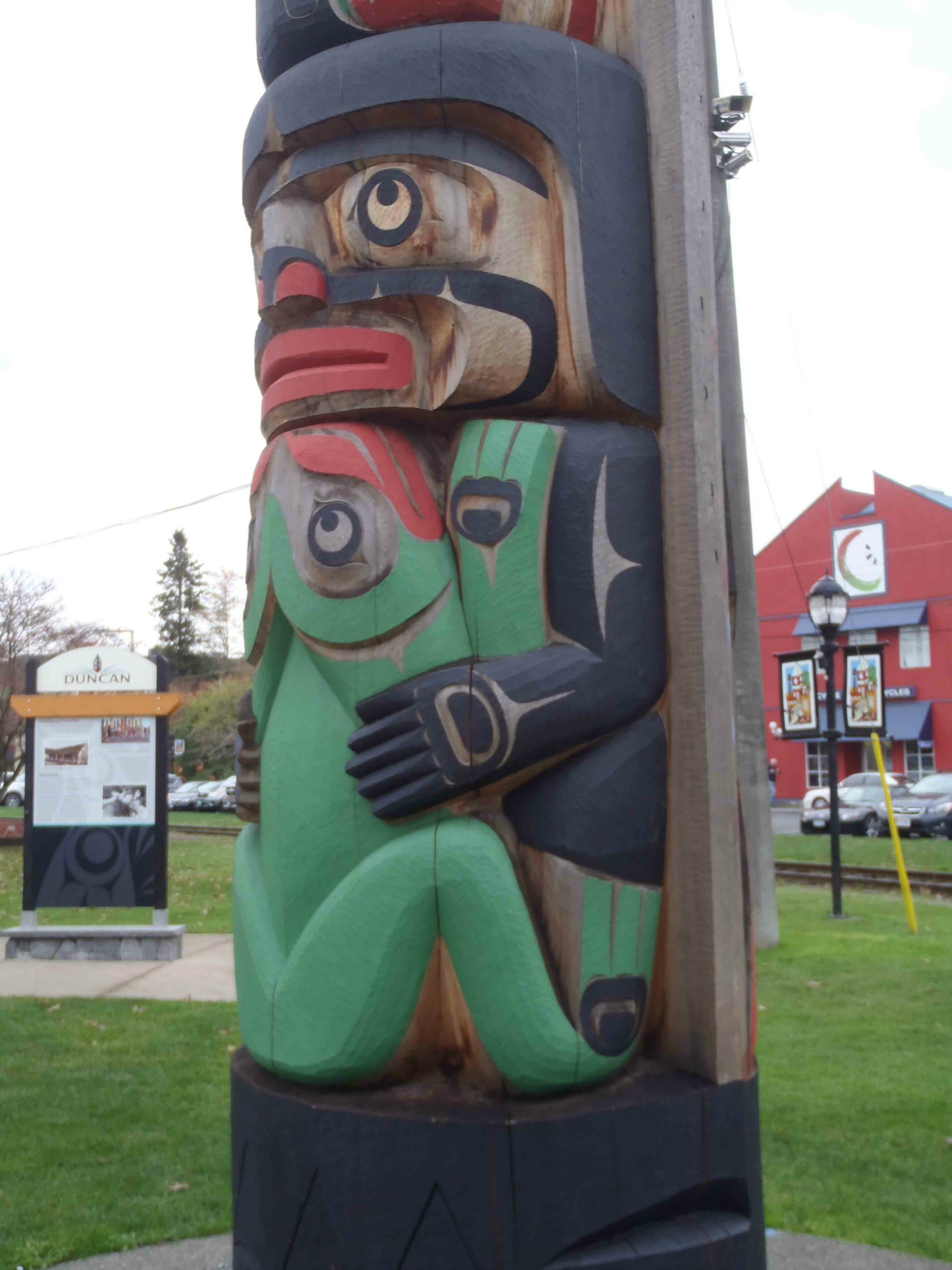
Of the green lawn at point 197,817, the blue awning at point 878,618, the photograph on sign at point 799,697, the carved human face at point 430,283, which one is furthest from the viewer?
the blue awning at point 878,618

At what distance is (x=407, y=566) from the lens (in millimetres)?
2570

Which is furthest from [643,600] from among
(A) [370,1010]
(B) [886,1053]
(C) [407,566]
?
(B) [886,1053]

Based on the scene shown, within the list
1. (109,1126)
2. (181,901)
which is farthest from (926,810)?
(109,1126)

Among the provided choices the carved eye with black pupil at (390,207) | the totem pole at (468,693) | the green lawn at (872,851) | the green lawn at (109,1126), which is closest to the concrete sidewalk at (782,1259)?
the green lawn at (109,1126)

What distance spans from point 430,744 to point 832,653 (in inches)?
400

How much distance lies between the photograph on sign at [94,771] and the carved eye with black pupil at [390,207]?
8.04m

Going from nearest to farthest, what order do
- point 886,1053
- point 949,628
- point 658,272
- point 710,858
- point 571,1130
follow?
point 571,1130 < point 710,858 < point 658,272 < point 886,1053 < point 949,628

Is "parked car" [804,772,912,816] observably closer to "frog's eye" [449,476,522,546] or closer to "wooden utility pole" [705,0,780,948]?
"wooden utility pole" [705,0,780,948]

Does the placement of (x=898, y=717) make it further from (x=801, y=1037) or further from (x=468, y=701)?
(x=468, y=701)

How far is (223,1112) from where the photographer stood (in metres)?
5.62

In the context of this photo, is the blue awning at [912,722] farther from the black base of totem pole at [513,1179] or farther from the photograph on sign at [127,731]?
the black base of totem pole at [513,1179]

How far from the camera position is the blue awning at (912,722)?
29.2 m

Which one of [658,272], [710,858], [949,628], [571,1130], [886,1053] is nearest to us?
[571,1130]

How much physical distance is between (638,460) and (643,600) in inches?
13.1
